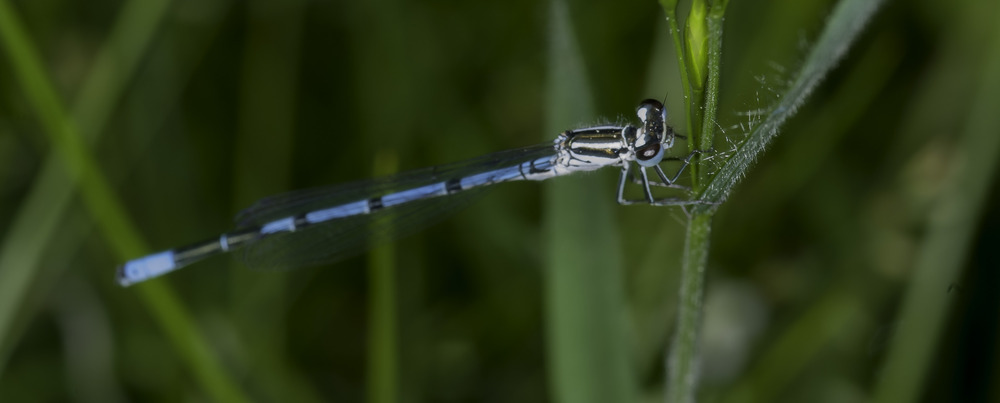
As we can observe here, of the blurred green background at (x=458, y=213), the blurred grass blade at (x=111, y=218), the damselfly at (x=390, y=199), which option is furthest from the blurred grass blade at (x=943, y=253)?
the blurred grass blade at (x=111, y=218)

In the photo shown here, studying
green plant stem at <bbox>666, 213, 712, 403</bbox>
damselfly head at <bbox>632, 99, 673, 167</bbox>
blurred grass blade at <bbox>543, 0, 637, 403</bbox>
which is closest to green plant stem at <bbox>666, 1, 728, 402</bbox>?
green plant stem at <bbox>666, 213, 712, 403</bbox>

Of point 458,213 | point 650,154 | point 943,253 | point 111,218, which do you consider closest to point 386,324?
point 650,154

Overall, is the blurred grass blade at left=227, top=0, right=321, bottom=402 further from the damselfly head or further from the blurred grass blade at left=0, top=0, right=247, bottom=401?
the damselfly head

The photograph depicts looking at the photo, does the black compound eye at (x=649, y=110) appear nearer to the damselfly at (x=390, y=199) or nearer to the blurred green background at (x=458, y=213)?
the damselfly at (x=390, y=199)

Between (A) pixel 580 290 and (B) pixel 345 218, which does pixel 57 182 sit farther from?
(A) pixel 580 290

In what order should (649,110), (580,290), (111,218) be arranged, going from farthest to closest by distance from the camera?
(111,218), (649,110), (580,290)

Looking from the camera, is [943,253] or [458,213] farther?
[458,213]
